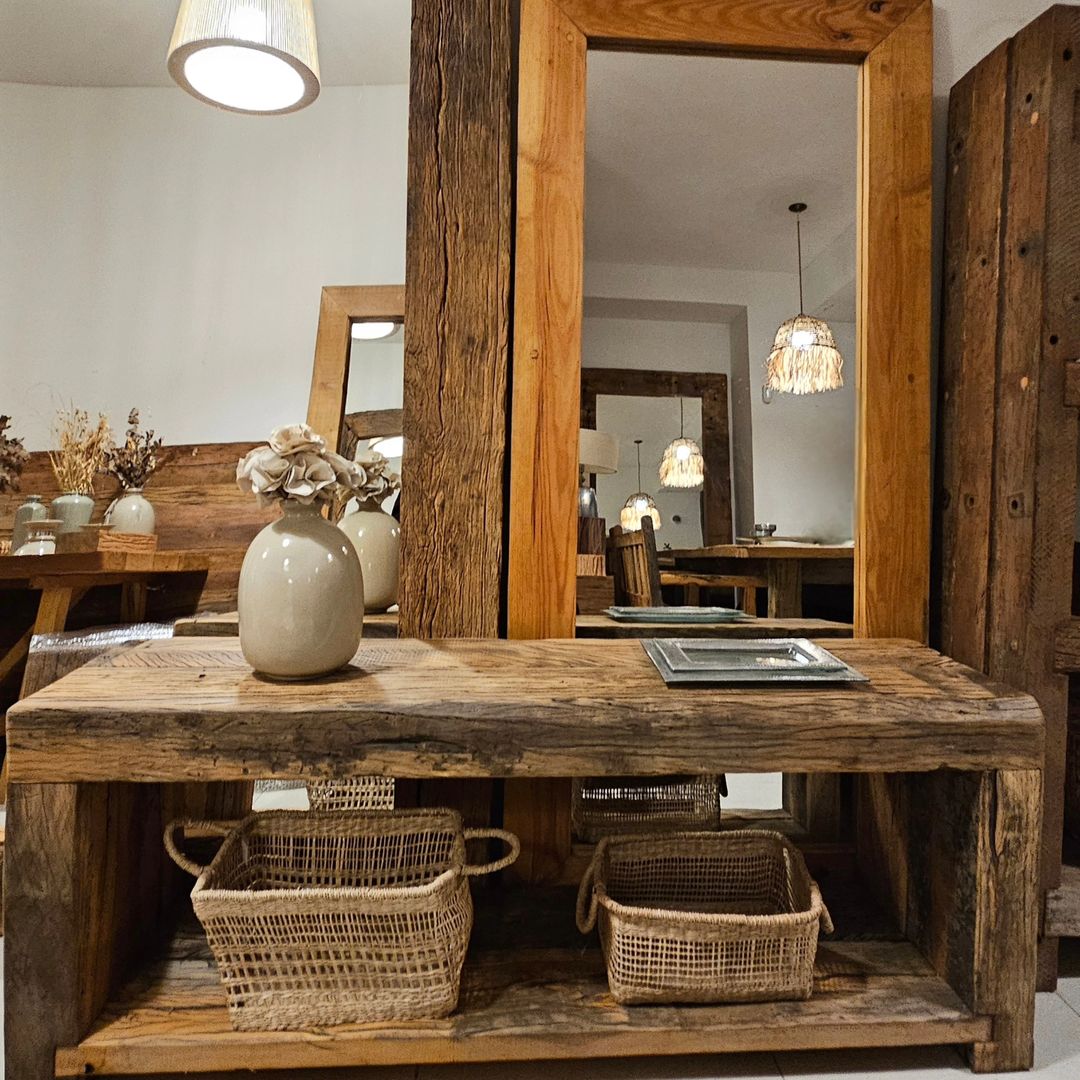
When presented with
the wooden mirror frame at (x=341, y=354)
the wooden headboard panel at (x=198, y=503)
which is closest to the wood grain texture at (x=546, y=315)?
the wooden mirror frame at (x=341, y=354)

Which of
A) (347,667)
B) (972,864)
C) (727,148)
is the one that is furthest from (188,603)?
(972,864)

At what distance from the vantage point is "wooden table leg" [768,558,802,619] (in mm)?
1504

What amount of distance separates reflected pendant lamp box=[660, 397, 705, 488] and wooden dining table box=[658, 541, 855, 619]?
0.14m

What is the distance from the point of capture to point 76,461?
232cm

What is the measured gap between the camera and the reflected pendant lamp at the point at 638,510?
1.45m

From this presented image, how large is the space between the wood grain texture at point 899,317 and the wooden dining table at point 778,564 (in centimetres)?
7

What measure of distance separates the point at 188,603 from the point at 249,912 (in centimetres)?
174

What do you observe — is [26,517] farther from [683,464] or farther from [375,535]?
[683,464]

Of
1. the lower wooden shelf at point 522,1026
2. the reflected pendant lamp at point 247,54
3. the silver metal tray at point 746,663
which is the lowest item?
the lower wooden shelf at point 522,1026

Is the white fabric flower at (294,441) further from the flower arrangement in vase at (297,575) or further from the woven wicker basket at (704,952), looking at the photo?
the woven wicker basket at (704,952)

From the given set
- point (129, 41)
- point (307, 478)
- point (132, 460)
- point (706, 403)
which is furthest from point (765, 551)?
point (129, 41)

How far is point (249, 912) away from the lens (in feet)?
3.12

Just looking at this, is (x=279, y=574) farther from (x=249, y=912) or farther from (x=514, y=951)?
(x=514, y=951)

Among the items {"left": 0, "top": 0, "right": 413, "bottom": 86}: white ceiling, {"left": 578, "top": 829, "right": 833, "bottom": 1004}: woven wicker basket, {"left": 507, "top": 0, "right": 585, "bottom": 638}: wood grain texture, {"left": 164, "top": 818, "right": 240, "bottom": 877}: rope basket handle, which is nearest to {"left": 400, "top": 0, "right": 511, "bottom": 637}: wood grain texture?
{"left": 507, "top": 0, "right": 585, "bottom": 638}: wood grain texture
